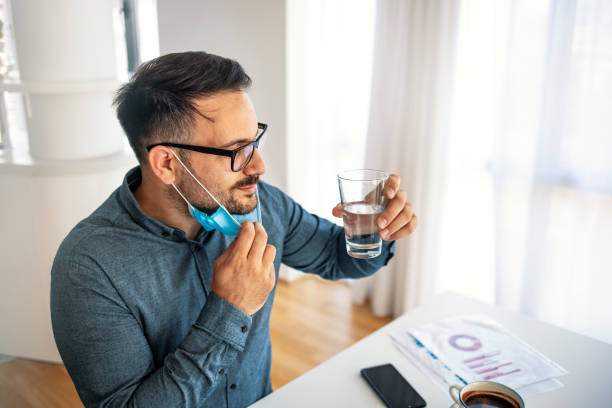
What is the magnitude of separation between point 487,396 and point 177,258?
749 mm

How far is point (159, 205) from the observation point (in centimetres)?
129

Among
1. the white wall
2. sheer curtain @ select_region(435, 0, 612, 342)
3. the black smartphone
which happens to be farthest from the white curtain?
the black smartphone

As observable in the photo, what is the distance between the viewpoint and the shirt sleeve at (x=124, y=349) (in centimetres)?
104

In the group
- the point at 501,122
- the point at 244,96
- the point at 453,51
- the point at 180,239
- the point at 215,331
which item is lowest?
the point at 215,331

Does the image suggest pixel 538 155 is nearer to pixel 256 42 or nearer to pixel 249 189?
pixel 249 189

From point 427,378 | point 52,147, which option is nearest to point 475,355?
point 427,378

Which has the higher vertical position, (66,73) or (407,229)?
(66,73)

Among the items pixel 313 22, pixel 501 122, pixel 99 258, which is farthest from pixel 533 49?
pixel 99 258

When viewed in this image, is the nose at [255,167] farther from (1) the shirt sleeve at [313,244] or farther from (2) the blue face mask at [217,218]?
(1) the shirt sleeve at [313,244]

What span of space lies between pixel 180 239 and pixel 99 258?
0.20 meters

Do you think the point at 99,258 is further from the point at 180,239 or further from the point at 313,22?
the point at 313,22

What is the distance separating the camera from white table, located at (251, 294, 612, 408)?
43.4 inches

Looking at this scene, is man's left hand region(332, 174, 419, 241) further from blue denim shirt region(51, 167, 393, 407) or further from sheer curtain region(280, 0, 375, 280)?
sheer curtain region(280, 0, 375, 280)

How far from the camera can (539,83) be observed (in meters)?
2.23
